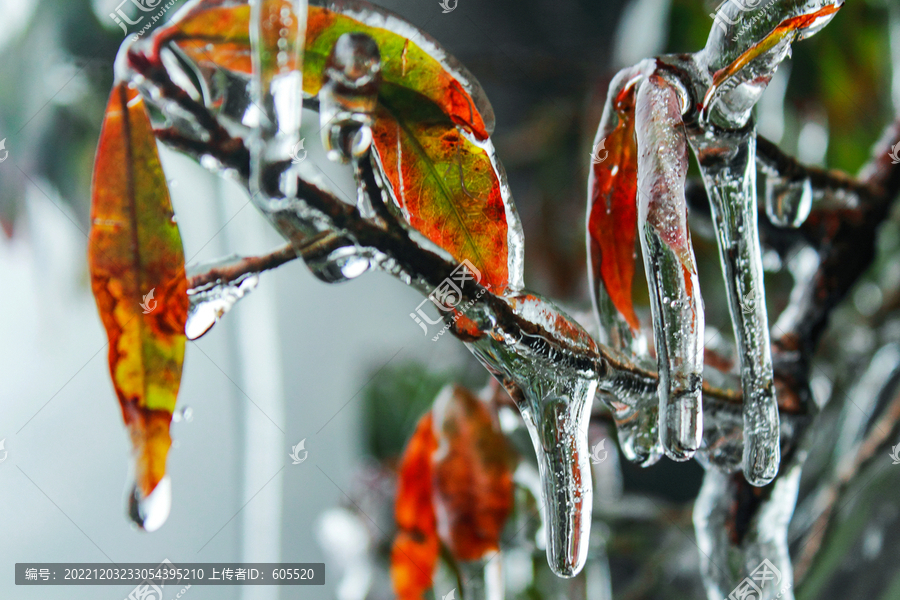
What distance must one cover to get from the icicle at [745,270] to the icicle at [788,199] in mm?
39

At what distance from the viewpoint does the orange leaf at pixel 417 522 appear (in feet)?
1.03

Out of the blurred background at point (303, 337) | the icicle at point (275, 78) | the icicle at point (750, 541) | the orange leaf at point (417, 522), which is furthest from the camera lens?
the blurred background at point (303, 337)

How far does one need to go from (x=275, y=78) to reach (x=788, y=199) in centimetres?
17

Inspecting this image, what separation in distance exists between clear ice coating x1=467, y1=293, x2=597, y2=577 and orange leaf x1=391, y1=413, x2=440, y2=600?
0.58 feet

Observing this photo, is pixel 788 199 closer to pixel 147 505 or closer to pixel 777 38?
pixel 777 38

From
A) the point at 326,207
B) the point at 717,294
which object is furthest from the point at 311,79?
the point at 717,294

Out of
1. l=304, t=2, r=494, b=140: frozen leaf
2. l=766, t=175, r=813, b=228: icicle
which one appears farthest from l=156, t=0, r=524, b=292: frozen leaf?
l=766, t=175, r=813, b=228: icicle

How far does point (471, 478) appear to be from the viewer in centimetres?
30

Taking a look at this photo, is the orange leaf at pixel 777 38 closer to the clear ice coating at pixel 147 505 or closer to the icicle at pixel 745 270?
the icicle at pixel 745 270

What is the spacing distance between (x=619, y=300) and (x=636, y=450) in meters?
0.04

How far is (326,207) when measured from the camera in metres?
0.12

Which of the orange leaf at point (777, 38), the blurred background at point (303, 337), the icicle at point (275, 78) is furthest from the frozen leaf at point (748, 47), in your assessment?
the blurred background at point (303, 337)

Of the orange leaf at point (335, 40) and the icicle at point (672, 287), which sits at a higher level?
the orange leaf at point (335, 40)

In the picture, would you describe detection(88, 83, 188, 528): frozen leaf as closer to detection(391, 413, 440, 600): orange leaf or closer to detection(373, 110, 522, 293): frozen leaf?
detection(373, 110, 522, 293): frozen leaf
